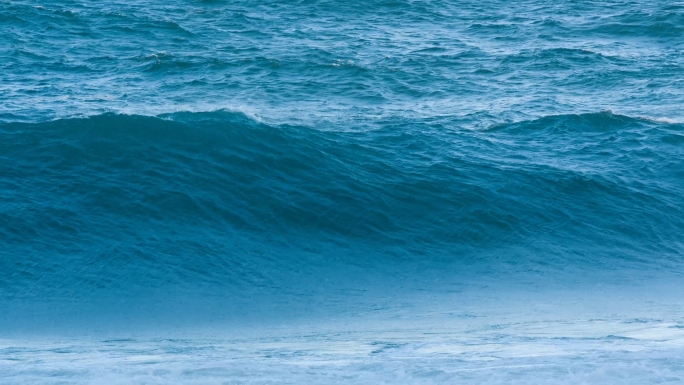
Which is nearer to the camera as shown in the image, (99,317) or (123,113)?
(99,317)

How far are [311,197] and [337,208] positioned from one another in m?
0.54

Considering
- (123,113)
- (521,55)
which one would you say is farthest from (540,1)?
(123,113)

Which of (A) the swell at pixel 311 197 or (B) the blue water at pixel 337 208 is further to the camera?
(A) the swell at pixel 311 197

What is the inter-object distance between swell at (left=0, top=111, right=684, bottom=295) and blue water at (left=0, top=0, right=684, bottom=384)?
0.05 metres

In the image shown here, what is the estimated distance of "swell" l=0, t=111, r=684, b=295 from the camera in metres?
13.4

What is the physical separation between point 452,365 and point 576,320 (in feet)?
11.5

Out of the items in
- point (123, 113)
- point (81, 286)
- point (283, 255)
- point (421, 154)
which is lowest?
point (81, 286)

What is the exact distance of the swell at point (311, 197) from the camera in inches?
527

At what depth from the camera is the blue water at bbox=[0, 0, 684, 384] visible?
9867 millimetres

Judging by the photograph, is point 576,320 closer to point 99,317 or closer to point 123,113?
point 99,317

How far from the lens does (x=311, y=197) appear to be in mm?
15164

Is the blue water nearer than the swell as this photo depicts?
Yes

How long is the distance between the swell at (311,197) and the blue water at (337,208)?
5 centimetres

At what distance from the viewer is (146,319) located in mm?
11695
